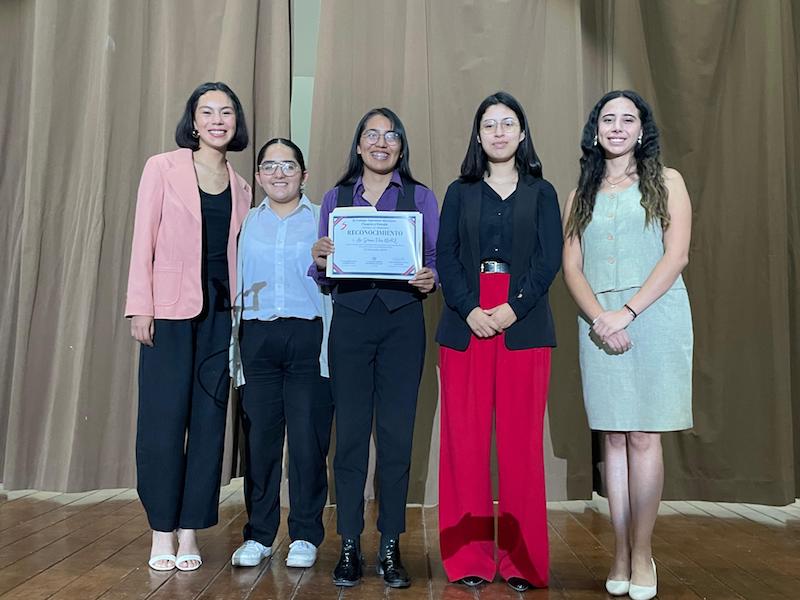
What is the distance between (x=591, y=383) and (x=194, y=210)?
4.47 feet

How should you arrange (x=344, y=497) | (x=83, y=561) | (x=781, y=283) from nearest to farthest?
(x=344, y=497)
(x=83, y=561)
(x=781, y=283)

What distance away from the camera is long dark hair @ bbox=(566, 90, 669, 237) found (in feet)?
7.48

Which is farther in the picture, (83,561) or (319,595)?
(83,561)

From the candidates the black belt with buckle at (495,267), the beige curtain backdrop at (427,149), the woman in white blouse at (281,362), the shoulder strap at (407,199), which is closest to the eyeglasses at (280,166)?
the woman in white blouse at (281,362)

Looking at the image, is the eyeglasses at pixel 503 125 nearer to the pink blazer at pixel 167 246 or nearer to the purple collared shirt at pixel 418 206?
the purple collared shirt at pixel 418 206

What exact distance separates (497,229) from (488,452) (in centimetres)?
69

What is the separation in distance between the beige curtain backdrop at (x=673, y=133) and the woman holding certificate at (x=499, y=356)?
1.25 m

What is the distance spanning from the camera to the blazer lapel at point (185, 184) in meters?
2.52

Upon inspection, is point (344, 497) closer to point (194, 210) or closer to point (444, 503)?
point (444, 503)

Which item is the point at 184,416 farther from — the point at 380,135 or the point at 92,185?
the point at 92,185

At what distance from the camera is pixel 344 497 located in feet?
7.89

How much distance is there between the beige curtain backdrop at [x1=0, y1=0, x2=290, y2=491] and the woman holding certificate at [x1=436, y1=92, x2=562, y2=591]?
157 cm

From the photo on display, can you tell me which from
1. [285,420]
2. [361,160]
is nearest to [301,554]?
[285,420]

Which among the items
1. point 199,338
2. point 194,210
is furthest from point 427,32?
point 199,338
